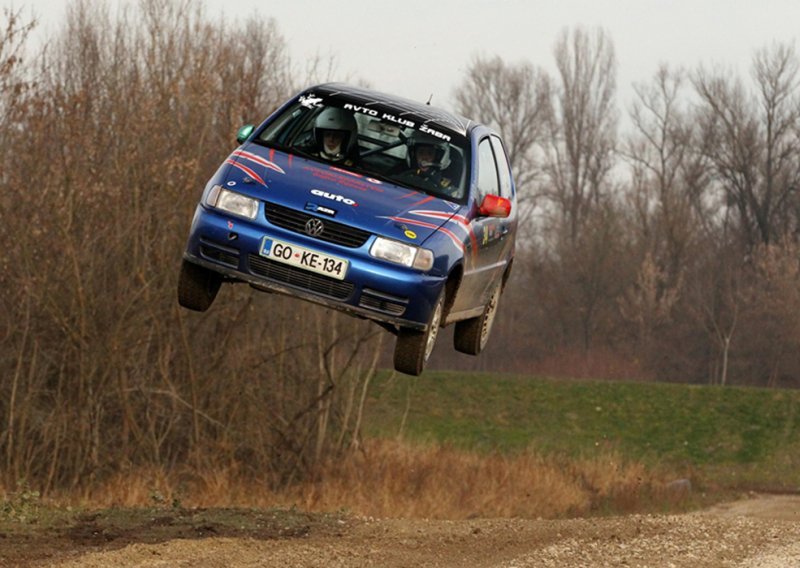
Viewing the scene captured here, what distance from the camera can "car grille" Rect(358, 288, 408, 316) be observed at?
30.0 ft

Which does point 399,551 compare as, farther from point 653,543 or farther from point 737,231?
point 737,231

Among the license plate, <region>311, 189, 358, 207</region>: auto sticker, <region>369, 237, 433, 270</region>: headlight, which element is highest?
<region>311, 189, 358, 207</region>: auto sticker

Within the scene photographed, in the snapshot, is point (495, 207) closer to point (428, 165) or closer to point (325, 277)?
point (428, 165)

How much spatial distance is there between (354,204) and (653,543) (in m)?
5.12

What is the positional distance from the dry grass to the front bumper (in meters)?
11.3

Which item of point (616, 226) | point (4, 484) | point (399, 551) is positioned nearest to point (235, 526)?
point (399, 551)

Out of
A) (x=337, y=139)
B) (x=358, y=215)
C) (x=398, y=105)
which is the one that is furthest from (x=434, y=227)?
(x=398, y=105)

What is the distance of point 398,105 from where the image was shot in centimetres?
1045

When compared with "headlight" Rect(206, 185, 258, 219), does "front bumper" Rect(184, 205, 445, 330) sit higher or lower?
lower

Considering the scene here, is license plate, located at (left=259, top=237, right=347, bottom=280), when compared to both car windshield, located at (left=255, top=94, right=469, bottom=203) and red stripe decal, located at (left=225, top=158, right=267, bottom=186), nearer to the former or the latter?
red stripe decal, located at (left=225, top=158, right=267, bottom=186)

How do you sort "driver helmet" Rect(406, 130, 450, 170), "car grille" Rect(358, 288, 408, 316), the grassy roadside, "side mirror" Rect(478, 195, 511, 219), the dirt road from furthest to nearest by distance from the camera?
1. the grassy roadside
2. the dirt road
3. "driver helmet" Rect(406, 130, 450, 170)
4. "side mirror" Rect(478, 195, 511, 219)
5. "car grille" Rect(358, 288, 408, 316)

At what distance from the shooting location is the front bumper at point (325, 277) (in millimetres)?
9062

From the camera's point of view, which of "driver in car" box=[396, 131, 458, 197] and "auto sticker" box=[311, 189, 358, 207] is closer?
"auto sticker" box=[311, 189, 358, 207]

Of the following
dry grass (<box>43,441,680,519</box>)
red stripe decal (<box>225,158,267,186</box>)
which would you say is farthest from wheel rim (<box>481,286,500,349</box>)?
dry grass (<box>43,441,680,519</box>)
